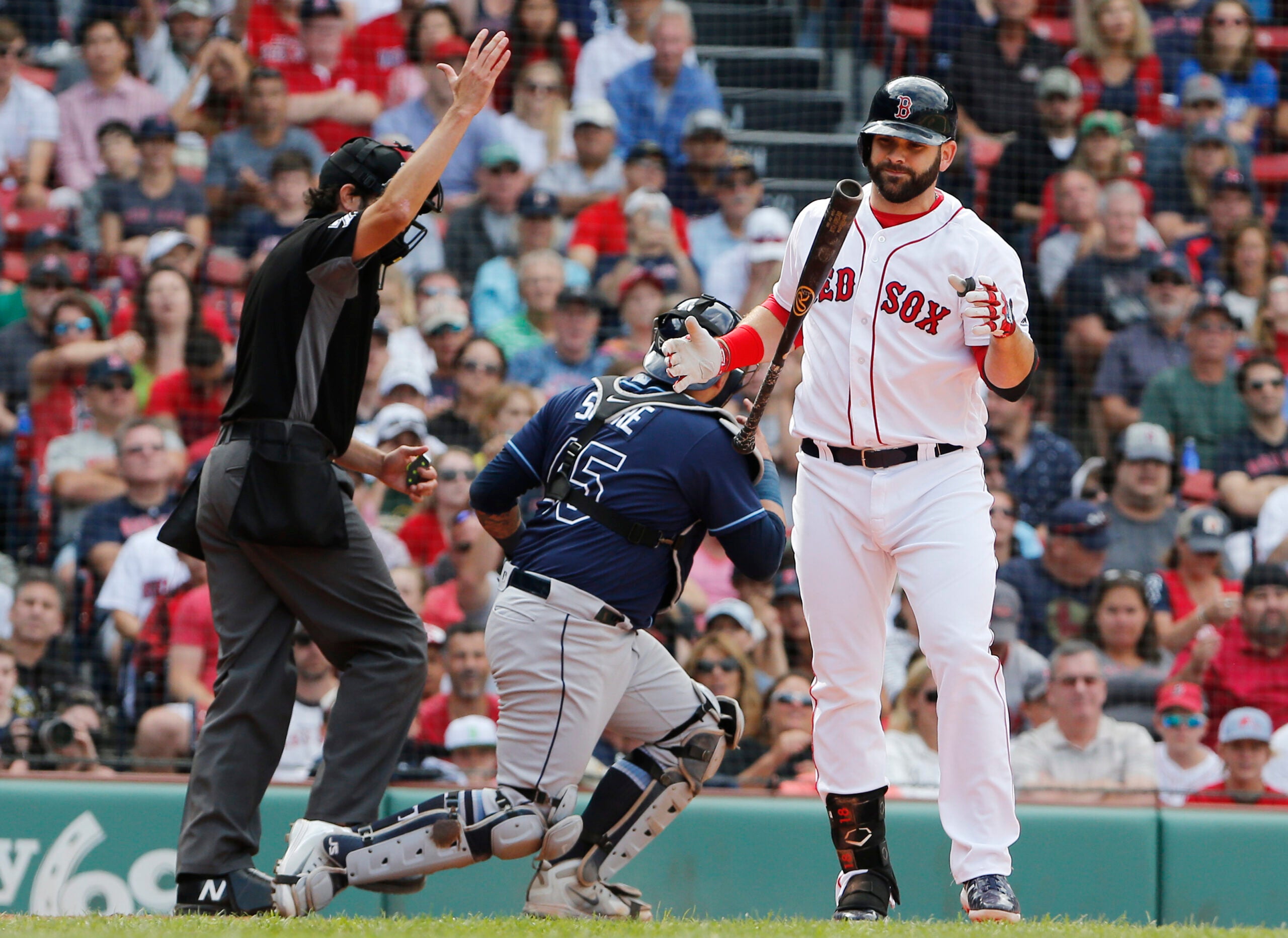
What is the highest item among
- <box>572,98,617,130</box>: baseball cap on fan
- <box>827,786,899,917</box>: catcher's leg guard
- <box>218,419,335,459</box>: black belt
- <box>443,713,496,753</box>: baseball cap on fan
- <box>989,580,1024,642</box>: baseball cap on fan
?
<box>572,98,617,130</box>: baseball cap on fan

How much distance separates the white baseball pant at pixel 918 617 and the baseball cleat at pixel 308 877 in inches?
48.1

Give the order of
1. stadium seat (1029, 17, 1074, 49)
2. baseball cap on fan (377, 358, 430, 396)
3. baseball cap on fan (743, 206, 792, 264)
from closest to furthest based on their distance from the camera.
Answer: baseball cap on fan (377, 358, 430, 396) < baseball cap on fan (743, 206, 792, 264) < stadium seat (1029, 17, 1074, 49)

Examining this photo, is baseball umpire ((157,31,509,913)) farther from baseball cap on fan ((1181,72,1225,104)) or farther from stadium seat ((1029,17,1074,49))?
stadium seat ((1029,17,1074,49))

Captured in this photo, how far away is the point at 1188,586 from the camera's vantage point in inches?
293

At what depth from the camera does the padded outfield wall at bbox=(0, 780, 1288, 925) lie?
220 inches

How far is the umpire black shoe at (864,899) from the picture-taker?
3900mm

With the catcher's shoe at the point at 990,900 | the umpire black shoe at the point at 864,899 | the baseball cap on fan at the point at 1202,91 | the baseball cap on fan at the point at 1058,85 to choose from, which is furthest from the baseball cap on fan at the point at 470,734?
the baseball cap on fan at the point at 1202,91

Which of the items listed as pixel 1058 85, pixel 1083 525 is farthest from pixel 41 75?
pixel 1083 525

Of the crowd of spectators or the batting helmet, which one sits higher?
the batting helmet

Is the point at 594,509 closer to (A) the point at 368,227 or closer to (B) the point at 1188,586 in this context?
(A) the point at 368,227

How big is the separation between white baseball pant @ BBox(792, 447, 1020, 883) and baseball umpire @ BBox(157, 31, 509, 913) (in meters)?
1.10

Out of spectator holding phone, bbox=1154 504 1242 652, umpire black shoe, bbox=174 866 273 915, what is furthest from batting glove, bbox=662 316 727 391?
spectator holding phone, bbox=1154 504 1242 652

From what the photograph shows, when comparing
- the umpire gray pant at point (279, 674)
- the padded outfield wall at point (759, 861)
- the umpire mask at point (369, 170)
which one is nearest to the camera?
the umpire gray pant at point (279, 674)

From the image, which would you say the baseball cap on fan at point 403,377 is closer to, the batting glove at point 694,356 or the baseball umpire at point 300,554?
the baseball umpire at point 300,554
